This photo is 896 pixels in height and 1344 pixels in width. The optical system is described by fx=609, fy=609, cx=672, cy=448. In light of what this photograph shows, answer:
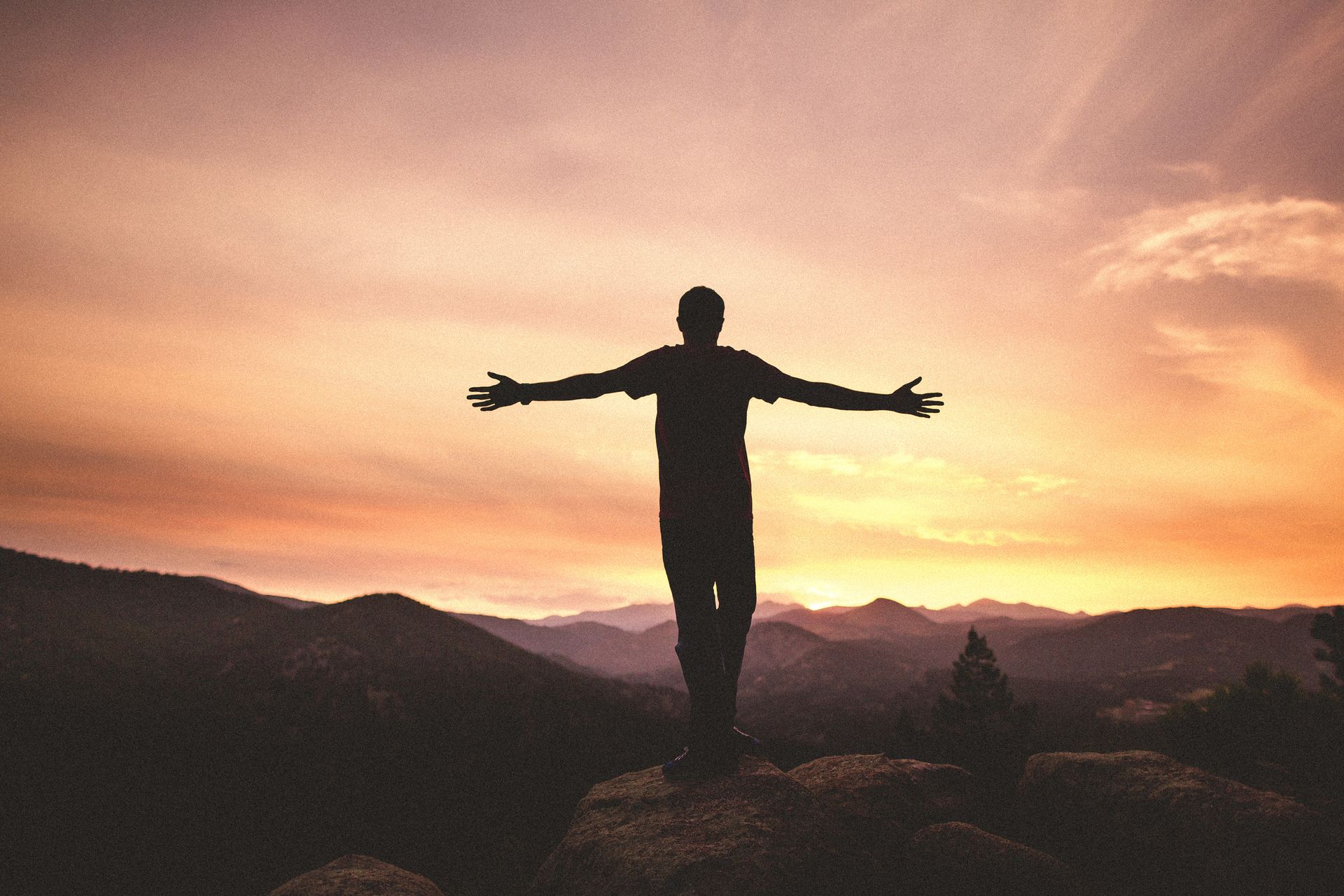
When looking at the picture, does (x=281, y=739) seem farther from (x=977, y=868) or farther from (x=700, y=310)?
(x=700, y=310)

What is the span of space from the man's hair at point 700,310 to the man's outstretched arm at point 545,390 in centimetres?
86

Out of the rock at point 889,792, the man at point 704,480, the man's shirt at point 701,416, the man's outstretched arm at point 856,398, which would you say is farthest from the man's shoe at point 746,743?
the man's outstretched arm at point 856,398

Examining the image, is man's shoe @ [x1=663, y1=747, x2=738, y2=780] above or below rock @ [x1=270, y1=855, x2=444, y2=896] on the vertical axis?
above

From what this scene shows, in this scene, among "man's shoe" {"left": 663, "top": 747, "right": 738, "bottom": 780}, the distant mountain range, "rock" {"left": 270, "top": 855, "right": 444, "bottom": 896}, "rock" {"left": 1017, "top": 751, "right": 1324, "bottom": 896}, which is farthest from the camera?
the distant mountain range

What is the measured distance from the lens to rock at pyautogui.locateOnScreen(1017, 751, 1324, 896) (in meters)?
6.35

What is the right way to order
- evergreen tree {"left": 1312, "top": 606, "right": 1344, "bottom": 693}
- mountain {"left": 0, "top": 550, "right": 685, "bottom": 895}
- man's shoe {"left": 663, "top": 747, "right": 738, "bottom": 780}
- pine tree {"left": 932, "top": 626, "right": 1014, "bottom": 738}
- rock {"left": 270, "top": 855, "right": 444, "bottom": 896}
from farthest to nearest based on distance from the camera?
mountain {"left": 0, "top": 550, "right": 685, "bottom": 895}, pine tree {"left": 932, "top": 626, "right": 1014, "bottom": 738}, evergreen tree {"left": 1312, "top": 606, "right": 1344, "bottom": 693}, rock {"left": 270, "top": 855, "right": 444, "bottom": 896}, man's shoe {"left": 663, "top": 747, "right": 738, "bottom": 780}

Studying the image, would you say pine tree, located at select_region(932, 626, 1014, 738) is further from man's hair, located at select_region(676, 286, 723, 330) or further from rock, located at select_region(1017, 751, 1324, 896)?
man's hair, located at select_region(676, 286, 723, 330)

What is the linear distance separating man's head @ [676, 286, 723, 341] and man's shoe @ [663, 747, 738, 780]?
3.71m

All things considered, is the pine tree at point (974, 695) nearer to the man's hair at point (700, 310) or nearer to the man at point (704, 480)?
the man at point (704, 480)

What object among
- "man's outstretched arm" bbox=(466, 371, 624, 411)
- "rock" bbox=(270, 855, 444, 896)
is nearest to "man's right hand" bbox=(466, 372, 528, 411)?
"man's outstretched arm" bbox=(466, 371, 624, 411)

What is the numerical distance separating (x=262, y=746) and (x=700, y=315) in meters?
135

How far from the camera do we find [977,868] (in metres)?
5.67

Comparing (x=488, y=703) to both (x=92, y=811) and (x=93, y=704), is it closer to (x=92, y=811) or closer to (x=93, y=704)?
(x=92, y=811)

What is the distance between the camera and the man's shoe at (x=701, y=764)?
5.38 meters
